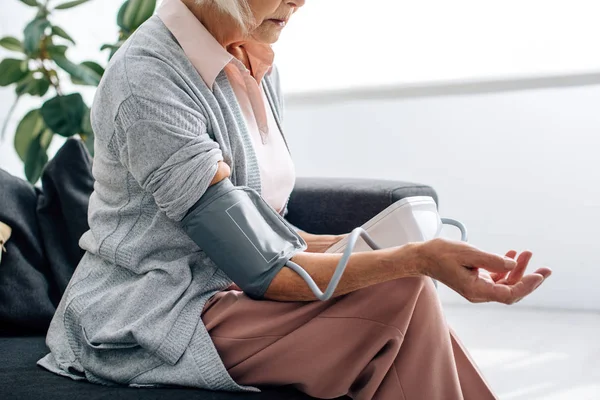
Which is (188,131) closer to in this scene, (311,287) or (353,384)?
(311,287)

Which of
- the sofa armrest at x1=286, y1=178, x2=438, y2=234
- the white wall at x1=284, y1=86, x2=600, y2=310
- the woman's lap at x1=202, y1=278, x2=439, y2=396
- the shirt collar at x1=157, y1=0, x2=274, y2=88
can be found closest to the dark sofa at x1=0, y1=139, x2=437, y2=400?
the sofa armrest at x1=286, y1=178, x2=438, y2=234

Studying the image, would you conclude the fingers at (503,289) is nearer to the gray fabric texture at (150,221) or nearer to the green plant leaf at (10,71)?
the gray fabric texture at (150,221)

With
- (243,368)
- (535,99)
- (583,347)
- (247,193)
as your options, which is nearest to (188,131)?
(247,193)

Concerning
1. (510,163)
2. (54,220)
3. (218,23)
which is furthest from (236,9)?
(510,163)

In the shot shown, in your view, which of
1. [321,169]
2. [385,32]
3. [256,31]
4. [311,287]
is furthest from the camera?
[321,169]

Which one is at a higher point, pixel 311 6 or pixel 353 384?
pixel 311 6

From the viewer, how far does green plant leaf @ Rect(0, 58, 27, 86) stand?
2266 millimetres

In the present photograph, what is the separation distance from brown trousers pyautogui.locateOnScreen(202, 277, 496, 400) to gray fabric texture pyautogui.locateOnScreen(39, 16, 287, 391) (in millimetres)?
60

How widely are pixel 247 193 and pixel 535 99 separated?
169 cm

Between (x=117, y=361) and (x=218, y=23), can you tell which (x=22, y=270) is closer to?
(x=117, y=361)

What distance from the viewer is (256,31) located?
50.4 inches

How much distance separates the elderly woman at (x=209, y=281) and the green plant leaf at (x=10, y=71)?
113 centimetres

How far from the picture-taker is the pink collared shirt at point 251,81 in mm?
1245

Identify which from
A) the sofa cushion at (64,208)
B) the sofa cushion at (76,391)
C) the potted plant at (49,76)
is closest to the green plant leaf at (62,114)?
the potted plant at (49,76)
